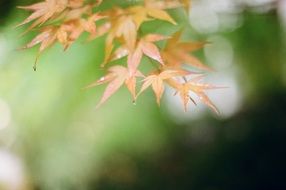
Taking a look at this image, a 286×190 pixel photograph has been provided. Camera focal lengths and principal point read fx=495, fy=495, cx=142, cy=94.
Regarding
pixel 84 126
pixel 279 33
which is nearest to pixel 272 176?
pixel 279 33

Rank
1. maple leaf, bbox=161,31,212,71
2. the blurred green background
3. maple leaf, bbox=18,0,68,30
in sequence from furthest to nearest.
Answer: the blurred green background < maple leaf, bbox=161,31,212,71 < maple leaf, bbox=18,0,68,30

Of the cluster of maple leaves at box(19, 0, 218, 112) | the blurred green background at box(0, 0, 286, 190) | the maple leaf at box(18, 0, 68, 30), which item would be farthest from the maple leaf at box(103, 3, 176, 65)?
the blurred green background at box(0, 0, 286, 190)

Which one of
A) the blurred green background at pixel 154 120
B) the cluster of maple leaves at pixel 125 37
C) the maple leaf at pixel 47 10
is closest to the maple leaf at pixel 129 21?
the cluster of maple leaves at pixel 125 37

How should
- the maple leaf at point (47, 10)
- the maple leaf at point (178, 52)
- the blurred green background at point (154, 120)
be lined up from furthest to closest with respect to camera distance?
the blurred green background at point (154, 120) < the maple leaf at point (178, 52) < the maple leaf at point (47, 10)

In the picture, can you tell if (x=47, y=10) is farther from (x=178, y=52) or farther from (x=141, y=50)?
(x=178, y=52)

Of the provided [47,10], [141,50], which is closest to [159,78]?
[141,50]

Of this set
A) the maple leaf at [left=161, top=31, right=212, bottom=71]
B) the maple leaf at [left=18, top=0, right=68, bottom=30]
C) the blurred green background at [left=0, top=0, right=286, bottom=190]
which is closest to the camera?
the maple leaf at [left=18, top=0, right=68, bottom=30]

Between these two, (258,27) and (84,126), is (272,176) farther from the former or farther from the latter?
(84,126)

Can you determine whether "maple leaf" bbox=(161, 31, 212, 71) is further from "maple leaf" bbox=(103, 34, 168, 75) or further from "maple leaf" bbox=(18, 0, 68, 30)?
"maple leaf" bbox=(18, 0, 68, 30)

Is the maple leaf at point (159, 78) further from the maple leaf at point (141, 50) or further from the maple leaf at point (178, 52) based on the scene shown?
the maple leaf at point (178, 52)
